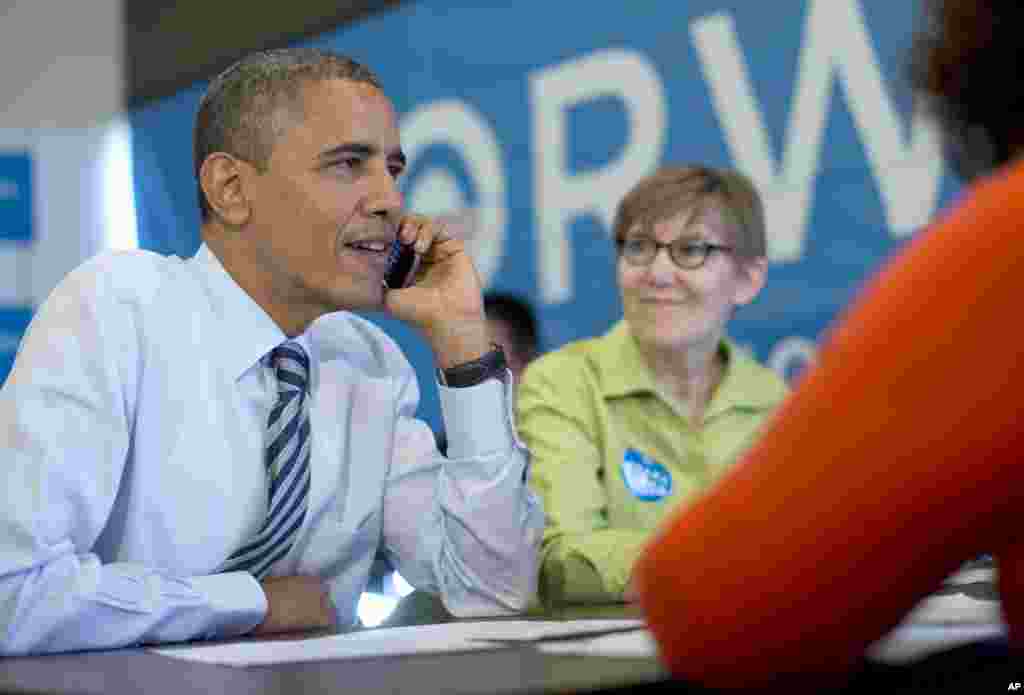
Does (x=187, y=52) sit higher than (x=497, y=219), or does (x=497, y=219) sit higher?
(x=187, y=52)

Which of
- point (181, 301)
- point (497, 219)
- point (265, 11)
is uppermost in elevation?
point (265, 11)

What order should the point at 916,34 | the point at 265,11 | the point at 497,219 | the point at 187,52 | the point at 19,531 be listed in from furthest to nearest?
the point at 187,52 < the point at 265,11 < the point at 497,219 < the point at 19,531 < the point at 916,34

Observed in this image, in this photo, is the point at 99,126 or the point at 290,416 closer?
the point at 290,416

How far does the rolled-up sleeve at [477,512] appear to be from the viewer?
2006 mm

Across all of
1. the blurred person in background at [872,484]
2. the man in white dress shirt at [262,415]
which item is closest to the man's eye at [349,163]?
the man in white dress shirt at [262,415]

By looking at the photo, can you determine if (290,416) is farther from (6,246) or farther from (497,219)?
(6,246)

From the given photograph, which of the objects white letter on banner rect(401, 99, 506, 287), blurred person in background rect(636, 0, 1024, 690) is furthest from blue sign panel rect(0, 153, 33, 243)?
blurred person in background rect(636, 0, 1024, 690)

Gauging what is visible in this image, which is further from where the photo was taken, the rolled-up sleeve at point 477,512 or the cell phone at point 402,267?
the cell phone at point 402,267

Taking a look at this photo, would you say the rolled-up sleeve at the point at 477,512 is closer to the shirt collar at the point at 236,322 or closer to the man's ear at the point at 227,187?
the shirt collar at the point at 236,322

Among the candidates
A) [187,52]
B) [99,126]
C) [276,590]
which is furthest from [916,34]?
[99,126]

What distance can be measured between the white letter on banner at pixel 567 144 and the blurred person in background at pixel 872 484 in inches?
127

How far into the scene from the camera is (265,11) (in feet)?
17.9

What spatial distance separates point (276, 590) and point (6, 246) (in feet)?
15.1

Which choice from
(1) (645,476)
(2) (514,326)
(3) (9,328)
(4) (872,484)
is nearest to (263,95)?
(1) (645,476)
